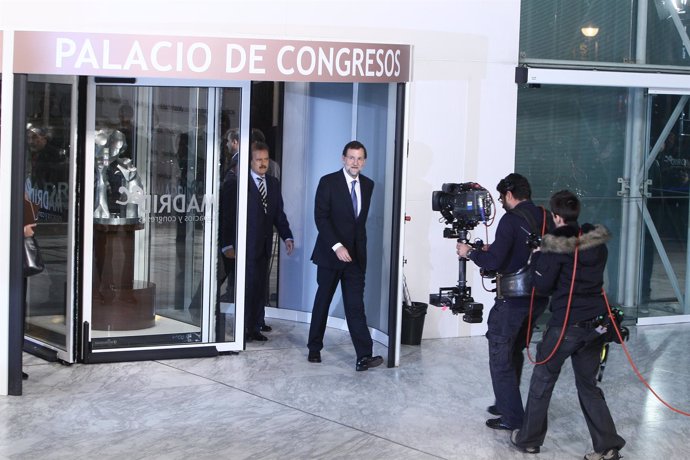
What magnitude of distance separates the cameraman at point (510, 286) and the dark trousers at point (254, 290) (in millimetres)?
2697

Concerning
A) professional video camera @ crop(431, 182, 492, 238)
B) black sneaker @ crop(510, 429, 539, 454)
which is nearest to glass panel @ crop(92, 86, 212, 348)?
professional video camera @ crop(431, 182, 492, 238)

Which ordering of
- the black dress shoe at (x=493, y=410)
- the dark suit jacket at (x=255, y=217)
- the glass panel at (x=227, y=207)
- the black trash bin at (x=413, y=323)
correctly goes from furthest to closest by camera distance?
the black trash bin at (x=413, y=323)
the dark suit jacket at (x=255, y=217)
the glass panel at (x=227, y=207)
the black dress shoe at (x=493, y=410)

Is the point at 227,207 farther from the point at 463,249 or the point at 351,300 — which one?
the point at 463,249

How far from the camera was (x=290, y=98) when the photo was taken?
9555 millimetres

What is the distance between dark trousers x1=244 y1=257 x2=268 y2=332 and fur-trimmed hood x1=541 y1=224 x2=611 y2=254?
3.49 metres

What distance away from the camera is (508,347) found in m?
6.28

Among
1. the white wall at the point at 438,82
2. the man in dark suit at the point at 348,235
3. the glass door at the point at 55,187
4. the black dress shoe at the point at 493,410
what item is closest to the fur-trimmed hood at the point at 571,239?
the black dress shoe at the point at 493,410

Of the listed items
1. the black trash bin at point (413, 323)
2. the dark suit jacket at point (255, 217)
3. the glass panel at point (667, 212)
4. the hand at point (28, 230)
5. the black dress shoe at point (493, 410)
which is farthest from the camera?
the glass panel at point (667, 212)

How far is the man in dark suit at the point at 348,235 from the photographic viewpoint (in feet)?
25.6

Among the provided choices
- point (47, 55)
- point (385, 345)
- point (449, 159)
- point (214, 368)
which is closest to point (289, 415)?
point (214, 368)

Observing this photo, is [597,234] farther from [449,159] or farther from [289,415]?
[449,159]

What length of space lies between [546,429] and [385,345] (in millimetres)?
2711

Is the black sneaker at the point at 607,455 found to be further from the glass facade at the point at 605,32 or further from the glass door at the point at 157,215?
the glass facade at the point at 605,32

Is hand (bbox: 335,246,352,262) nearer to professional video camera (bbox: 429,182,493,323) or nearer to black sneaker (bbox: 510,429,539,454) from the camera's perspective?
professional video camera (bbox: 429,182,493,323)
